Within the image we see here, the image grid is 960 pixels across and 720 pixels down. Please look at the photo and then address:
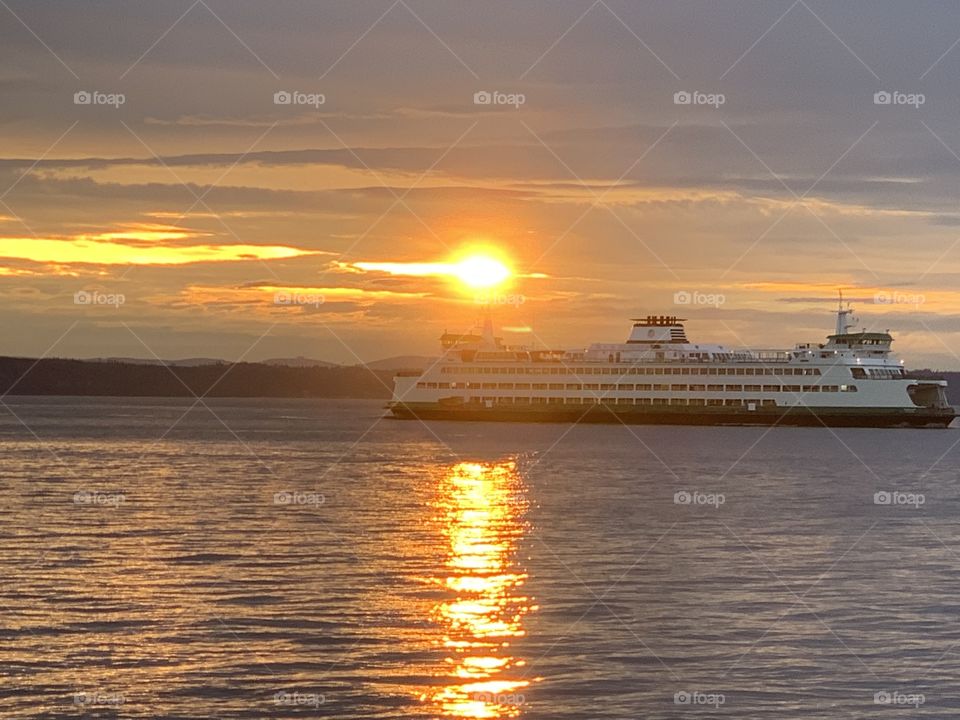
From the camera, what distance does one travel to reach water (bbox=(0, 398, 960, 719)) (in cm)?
2164

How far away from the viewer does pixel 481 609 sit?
28.1 metres

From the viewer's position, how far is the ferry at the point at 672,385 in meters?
121

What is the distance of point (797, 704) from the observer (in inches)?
846
